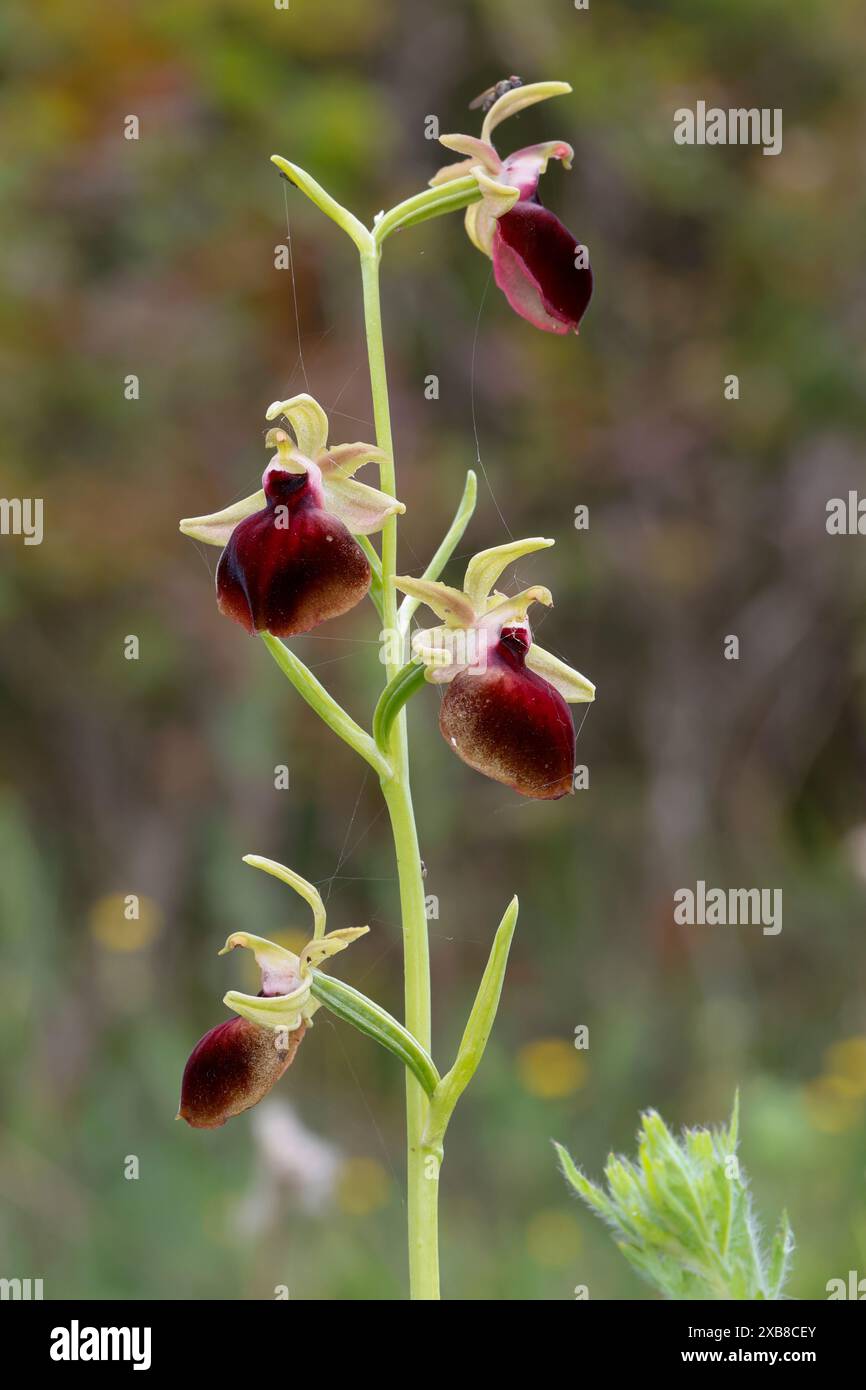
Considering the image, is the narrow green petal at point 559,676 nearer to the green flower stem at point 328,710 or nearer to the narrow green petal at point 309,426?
the green flower stem at point 328,710

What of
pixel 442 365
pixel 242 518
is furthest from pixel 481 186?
pixel 442 365

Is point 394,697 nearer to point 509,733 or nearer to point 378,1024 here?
point 509,733

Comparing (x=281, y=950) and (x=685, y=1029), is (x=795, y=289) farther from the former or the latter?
(x=281, y=950)

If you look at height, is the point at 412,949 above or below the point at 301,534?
below

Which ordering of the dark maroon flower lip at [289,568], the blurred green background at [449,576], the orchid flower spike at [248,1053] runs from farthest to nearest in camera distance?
the blurred green background at [449,576] → the orchid flower spike at [248,1053] → the dark maroon flower lip at [289,568]

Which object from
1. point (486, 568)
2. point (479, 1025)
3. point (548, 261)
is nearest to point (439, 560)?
point (486, 568)

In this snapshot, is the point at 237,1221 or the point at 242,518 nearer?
the point at 242,518

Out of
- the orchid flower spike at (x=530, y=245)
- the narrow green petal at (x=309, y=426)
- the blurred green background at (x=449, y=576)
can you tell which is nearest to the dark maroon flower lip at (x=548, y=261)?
the orchid flower spike at (x=530, y=245)
